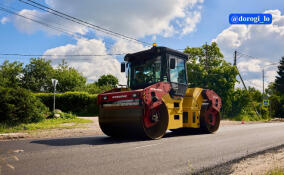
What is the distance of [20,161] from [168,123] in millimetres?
5304

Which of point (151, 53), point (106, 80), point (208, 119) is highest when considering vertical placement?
point (106, 80)

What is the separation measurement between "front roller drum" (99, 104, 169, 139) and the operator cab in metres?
1.21

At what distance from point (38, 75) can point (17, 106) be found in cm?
4372

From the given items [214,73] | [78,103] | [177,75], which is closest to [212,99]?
[177,75]

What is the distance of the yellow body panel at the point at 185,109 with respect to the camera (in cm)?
966

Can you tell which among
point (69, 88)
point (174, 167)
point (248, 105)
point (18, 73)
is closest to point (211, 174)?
point (174, 167)

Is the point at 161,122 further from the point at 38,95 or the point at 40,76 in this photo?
the point at 40,76

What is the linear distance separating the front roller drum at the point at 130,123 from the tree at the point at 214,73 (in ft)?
76.1

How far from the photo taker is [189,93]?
430 inches

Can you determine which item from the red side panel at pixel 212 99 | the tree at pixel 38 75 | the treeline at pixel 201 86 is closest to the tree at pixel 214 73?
the treeline at pixel 201 86

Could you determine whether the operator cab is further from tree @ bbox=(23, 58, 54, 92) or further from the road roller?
tree @ bbox=(23, 58, 54, 92)

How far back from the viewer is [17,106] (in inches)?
Answer: 512

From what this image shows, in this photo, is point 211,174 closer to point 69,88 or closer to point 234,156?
point 234,156

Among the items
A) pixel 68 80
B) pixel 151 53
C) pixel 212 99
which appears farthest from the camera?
pixel 68 80
